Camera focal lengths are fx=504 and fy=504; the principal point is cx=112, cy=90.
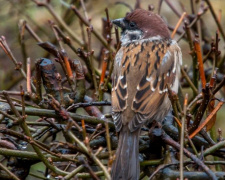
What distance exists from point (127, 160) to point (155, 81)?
32.3 inches

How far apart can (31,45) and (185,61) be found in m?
1.77

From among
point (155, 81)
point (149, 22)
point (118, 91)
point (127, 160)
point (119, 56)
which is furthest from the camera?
point (149, 22)

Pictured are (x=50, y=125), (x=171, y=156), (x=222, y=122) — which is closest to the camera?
(x=171, y=156)

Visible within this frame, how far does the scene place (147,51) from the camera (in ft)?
11.7

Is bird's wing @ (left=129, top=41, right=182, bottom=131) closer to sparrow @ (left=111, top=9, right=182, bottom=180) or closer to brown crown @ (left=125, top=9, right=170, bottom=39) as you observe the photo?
sparrow @ (left=111, top=9, right=182, bottom=180)

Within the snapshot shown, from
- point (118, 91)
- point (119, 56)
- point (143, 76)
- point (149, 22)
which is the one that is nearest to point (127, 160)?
point (118, 91)

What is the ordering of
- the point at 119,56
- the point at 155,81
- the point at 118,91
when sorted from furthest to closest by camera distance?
the point at 119,56 < the point at 155,81 < the point at 118,91

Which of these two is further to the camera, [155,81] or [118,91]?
[155,81]

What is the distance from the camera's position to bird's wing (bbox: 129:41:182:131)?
316cm

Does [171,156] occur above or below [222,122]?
above

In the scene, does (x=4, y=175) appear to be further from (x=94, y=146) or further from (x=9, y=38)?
(x=9, y=38)

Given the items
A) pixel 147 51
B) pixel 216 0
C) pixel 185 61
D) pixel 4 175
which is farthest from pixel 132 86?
pixel 216 0

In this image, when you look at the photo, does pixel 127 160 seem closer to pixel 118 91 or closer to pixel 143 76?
pixel 118 91

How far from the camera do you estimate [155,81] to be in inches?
133
